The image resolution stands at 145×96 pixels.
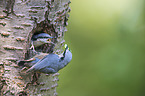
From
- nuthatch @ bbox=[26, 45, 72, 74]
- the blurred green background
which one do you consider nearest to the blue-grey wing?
nuthatch @ bbox=[26, 45, 72, 74]

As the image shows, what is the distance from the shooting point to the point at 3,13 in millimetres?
924

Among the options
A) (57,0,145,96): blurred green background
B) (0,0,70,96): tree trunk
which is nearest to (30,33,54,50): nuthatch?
(0,0,70,96): tree trunk

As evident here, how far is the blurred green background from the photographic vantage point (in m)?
2.81

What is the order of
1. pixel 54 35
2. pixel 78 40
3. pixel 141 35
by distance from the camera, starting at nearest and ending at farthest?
pixel 54 35 < pixel 78 40 < pixel 141 35

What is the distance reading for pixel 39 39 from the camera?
960 millimetres

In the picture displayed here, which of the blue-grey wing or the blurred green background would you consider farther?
the blurred green background

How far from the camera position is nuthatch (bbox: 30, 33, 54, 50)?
955 mm

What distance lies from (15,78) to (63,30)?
0.32 meters

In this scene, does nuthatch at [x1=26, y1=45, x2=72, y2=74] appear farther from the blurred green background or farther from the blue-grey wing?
the blurred green background

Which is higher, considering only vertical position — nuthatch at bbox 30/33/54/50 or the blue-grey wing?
nuthatch at bbox 30/33/54/50

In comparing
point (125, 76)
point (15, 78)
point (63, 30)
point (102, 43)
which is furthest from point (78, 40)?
point (15, 78)

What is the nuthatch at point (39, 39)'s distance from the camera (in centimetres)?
96

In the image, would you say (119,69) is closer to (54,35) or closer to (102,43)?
A: (102,43)

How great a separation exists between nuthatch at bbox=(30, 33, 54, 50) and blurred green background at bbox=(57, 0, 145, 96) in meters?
1.75
